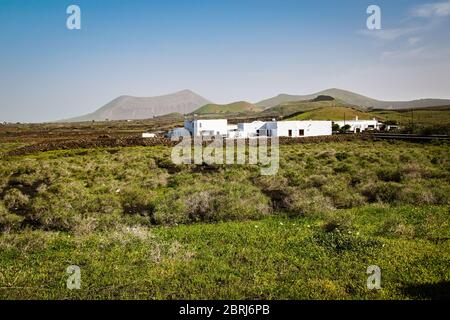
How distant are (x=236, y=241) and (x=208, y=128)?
6366cm

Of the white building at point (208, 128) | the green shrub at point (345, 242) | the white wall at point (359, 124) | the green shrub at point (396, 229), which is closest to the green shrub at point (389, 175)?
the green shrub at point (396, 229)

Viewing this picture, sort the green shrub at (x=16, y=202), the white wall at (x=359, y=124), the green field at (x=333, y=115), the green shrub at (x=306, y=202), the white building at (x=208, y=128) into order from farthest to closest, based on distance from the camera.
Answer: the green field at (x=333, y=115) < the white wall at (x=359, y=124) < the white building at (x=208, y=128) < the green shrub at (x=16, y=202) < the green shrub at (x=306, y=202)

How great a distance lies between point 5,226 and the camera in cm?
1418

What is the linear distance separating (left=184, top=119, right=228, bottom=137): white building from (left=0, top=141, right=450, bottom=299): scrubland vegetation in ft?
175

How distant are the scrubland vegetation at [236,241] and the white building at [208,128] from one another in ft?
175

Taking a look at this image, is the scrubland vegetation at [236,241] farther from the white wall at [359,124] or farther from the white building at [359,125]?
the white wall at [359,124]

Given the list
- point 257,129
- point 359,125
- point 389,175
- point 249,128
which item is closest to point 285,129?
point 257,129

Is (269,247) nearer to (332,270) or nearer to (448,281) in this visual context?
(332,270)

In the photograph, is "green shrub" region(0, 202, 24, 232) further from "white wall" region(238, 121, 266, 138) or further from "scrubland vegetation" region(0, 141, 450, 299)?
"white wall" region(238, 121, 266, 138)

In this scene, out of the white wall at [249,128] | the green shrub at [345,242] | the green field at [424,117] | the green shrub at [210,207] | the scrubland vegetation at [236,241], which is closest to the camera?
the scrubland vegetation at [236,241]

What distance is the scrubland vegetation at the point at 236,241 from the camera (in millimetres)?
8188

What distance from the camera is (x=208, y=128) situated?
74312mm
